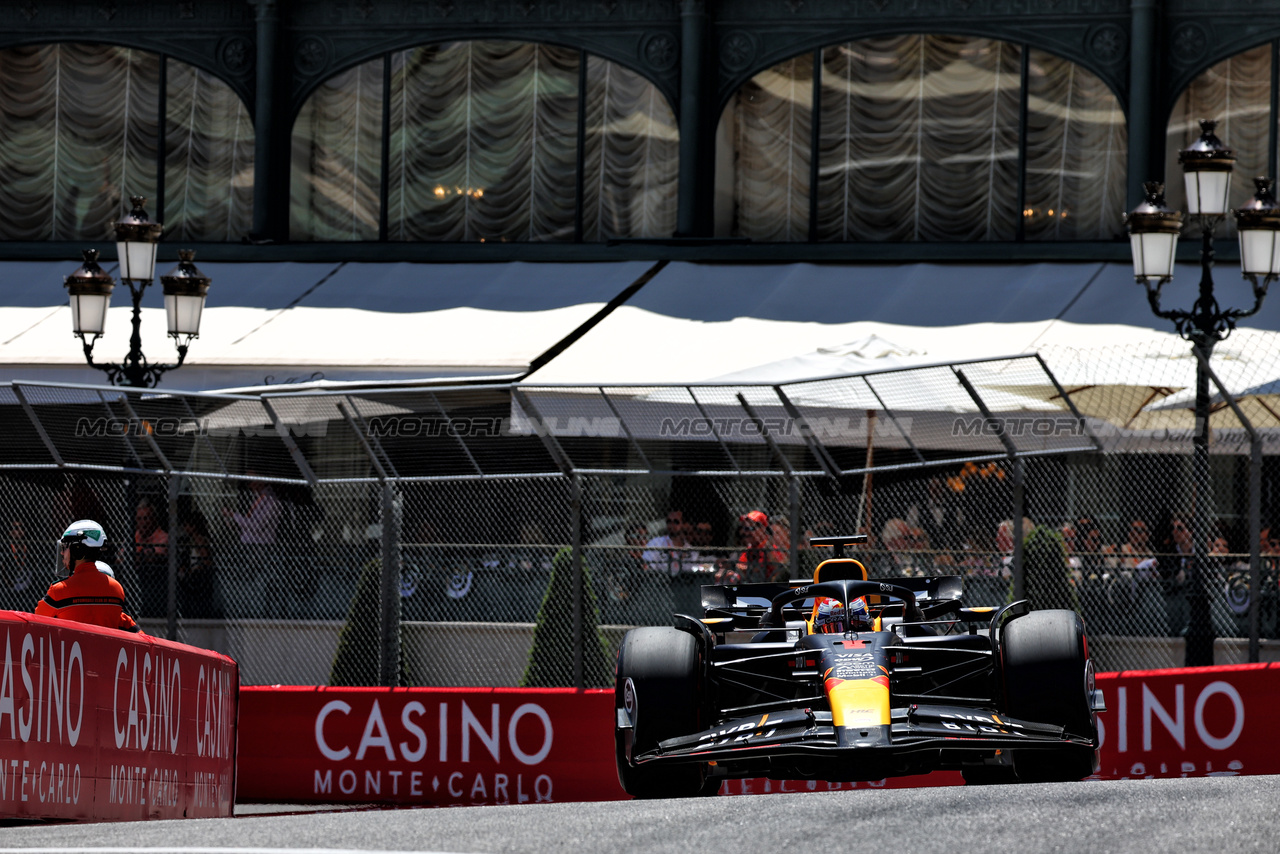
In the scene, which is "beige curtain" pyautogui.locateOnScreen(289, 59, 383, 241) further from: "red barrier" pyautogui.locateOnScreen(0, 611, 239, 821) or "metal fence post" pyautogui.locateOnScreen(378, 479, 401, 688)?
"red barrier" pyautogui.locateOnScreen(0, 611, 239, 821)

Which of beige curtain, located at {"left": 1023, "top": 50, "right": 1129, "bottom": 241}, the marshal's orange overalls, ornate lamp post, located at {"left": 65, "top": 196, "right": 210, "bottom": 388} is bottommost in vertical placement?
the marshal's orange overalls

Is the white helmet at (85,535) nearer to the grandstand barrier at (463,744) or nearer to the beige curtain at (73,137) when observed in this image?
the grandstand barrier at (463,744)

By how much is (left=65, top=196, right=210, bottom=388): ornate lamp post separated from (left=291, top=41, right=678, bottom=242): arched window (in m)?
7.95

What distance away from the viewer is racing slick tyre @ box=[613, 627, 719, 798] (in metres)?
8.75

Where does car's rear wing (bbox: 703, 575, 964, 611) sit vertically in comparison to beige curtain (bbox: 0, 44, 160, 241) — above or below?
below

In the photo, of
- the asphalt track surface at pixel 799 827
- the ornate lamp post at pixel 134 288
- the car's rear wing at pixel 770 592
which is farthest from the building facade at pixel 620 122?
the asphalt track surface at pixel 799 827

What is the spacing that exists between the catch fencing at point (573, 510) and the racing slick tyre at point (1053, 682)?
2.96 metres

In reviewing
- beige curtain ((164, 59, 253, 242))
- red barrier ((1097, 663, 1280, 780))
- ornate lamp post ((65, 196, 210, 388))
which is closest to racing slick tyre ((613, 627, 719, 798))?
red barrier ((1097, 663, 1280, 780))

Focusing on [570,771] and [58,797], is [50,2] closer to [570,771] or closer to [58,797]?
[570,771]

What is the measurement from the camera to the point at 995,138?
22.2m

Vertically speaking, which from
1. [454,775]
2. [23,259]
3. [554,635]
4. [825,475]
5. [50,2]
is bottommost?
[454,775]

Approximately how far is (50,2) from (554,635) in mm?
15537

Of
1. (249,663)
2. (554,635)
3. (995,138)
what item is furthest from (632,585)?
(995,138)

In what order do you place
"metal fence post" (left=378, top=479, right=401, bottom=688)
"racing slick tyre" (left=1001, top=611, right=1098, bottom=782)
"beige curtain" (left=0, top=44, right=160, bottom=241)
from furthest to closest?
"beige curtain" (left=0, top=44, right=160, bottom=241), "metal fence post" (left=378, top=479, right=401, bottom=688), "racing slick tyre" (left=1001, top=611, right=1098, bottom=782)
